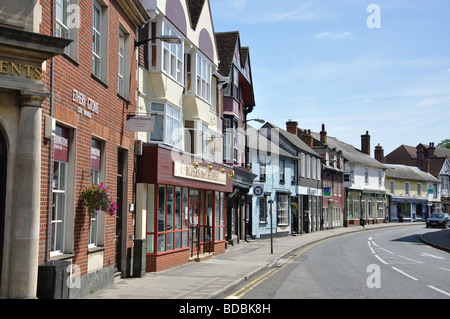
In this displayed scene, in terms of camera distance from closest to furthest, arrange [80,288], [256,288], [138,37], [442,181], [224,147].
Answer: [80,288]
[256,288]
[138,37]
[224,147]
[442,181]

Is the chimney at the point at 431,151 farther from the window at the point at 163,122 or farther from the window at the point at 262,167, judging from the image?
the window at the point at 163,122

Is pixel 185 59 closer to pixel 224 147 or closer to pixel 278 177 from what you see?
pixel 224 147

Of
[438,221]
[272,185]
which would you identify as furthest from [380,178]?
[272,185]

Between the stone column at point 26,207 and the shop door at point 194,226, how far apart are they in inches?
463

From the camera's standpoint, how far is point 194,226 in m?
20.9

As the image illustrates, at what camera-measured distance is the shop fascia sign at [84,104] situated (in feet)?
36.1

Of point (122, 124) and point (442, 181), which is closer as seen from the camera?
point (122, 124)

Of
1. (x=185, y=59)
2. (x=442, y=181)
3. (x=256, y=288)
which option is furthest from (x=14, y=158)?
(x=442, y=181)

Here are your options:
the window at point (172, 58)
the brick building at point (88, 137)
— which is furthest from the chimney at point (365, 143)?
the brick building at point (88, 137)

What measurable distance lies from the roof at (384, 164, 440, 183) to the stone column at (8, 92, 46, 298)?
67.2 metres

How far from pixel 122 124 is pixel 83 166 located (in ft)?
10.3

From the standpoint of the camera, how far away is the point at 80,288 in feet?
36.4

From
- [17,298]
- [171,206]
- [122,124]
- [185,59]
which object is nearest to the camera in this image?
[17,298]

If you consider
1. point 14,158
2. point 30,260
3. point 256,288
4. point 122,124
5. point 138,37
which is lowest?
point 256,288
